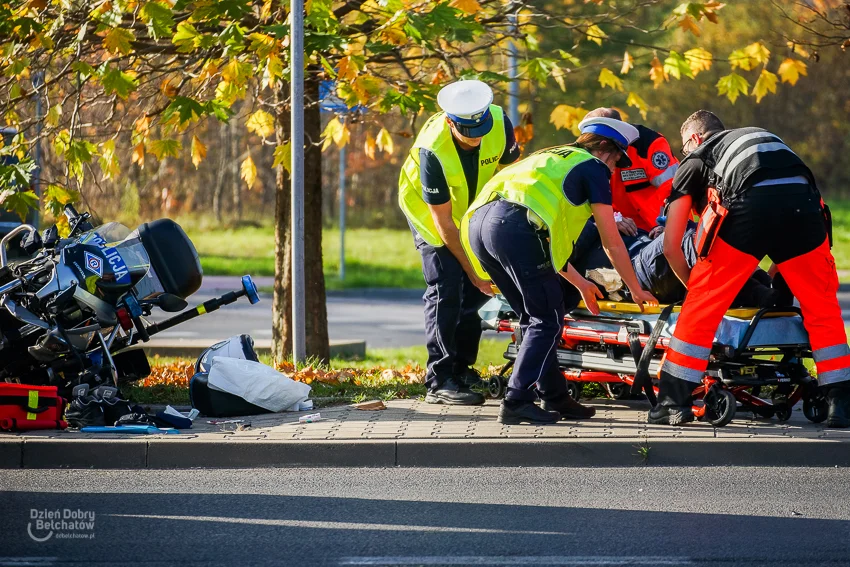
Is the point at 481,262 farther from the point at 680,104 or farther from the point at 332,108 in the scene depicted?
the point at 680,104

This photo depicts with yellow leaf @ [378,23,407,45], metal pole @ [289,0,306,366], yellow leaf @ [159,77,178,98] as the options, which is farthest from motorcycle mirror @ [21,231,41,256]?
yellow leaf @ [378,23,407,45]

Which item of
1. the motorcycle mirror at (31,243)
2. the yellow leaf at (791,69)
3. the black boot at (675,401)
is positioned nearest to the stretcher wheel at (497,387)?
the black boot at (675,401)

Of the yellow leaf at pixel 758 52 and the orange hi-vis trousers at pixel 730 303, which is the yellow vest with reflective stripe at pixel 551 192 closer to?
the orange hi-vis trousers at pixel 730 303

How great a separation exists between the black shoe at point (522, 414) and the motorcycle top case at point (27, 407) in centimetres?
239

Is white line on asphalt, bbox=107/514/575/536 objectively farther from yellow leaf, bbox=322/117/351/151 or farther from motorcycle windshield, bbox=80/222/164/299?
yellow leaf, bbox=322/117/351/151

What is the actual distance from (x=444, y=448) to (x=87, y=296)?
2137 mm

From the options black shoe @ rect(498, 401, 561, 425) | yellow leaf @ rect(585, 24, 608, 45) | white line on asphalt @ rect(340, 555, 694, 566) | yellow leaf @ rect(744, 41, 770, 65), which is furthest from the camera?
yellow leaf @ rect(585, 24, 608, 45)

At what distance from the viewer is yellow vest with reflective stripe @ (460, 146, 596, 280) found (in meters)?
6.44

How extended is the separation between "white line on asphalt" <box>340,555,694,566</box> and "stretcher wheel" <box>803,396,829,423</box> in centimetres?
239

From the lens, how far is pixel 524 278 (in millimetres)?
6527

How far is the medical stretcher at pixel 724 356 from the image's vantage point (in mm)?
6414

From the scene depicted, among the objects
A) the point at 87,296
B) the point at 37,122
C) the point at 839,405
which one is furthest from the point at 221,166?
the point at 839,405

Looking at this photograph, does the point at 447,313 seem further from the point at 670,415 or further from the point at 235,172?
the point at 235,172

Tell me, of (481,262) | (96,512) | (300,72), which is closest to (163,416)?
(96,512)
